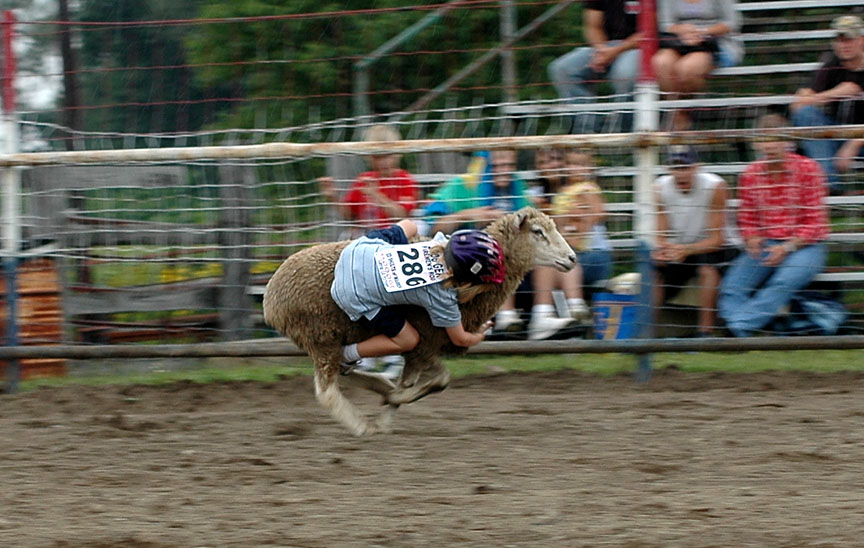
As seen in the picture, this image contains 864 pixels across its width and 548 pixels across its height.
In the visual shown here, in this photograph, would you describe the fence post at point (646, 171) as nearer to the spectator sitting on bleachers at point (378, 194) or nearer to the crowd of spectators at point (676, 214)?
the crowd of spectators at point (676, 214)

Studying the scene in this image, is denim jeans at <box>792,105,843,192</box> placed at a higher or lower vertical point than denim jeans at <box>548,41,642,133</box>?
lower

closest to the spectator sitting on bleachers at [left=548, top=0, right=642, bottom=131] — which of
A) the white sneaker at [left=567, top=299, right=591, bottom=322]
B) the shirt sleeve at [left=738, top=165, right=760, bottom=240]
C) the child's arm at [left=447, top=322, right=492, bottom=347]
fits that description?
the shirt sleeve at [left=738, top=165, right=760, bottom=240]

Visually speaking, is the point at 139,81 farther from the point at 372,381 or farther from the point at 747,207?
the point at 747,207

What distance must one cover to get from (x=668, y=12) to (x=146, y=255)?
4.30 meters

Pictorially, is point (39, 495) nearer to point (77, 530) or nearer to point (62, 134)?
point (77, 530)

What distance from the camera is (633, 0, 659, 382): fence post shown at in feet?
24.4

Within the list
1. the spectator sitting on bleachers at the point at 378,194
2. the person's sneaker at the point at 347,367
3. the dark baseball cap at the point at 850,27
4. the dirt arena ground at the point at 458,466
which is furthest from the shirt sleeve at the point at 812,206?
the person's sneaker at the point at 347,367

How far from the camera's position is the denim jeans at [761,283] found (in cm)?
787

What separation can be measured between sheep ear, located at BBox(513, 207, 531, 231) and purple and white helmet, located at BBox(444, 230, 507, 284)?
410 millimetres

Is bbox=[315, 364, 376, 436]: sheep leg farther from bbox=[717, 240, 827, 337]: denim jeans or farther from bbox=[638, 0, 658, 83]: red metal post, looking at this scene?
bbox=[717, 240, 827, 337]: denim jeans

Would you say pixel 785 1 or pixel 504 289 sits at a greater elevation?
pixel 785 1

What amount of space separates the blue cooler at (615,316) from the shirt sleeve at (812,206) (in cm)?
116

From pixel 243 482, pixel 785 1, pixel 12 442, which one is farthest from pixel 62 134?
pixel 785 1

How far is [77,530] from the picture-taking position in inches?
180
